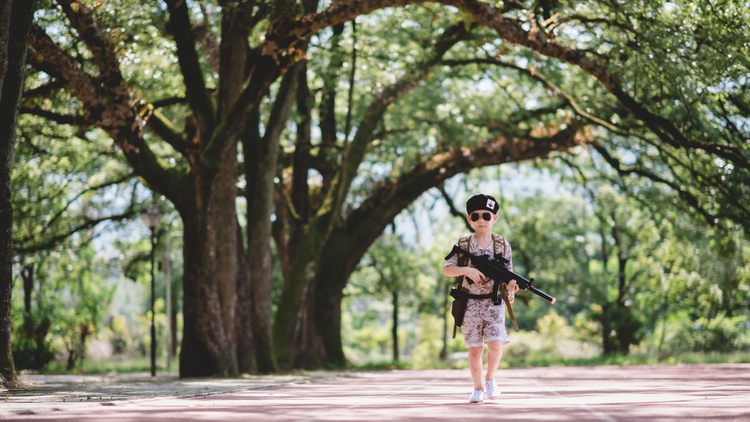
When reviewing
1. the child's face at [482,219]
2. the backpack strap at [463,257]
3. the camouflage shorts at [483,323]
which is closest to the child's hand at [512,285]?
the camouflage shorts at [483,323]

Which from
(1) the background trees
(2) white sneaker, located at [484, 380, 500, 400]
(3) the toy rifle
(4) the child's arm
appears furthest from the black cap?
→ (1) the background trees

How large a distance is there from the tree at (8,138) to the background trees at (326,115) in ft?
7.61

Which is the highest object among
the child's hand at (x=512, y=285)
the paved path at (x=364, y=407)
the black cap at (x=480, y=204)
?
the black cap at (x=480, y=204)

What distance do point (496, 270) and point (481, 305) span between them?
408 millimetres

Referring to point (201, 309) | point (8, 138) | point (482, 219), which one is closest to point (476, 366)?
point (482, 219)

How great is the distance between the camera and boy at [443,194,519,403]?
9.41 meters

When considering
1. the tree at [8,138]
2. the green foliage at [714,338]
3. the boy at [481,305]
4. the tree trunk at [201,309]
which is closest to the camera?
the boy at [481,305]

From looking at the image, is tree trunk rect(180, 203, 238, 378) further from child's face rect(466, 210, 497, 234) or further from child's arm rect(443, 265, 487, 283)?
child's arm rect(443, 265, 487, 283)

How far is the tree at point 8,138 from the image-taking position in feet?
41.1

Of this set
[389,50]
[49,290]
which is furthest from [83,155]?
[49,290]

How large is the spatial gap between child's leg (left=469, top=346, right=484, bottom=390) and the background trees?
6.45 m

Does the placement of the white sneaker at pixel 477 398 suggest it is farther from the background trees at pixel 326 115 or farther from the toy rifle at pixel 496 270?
the background trees at pixel 326 115

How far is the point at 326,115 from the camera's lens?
27.8 metres

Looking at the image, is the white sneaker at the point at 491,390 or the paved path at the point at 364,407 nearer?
the paved path at the point at 364,407
